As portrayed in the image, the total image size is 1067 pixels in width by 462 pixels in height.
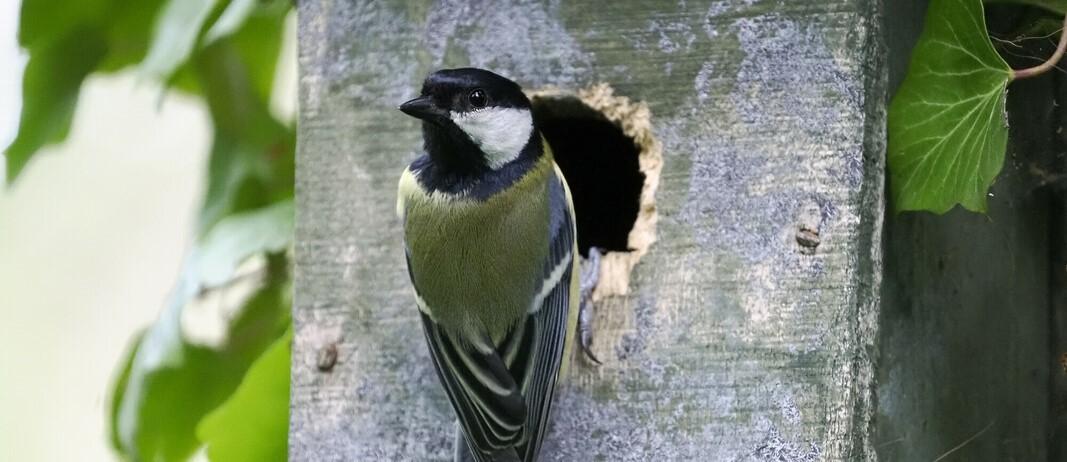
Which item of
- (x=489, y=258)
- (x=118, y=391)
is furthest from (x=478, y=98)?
(x=118, y=391)

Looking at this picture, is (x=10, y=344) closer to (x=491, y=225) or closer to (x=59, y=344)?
(x=59, y=344)

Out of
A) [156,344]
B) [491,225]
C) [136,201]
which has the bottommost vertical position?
[136,201]

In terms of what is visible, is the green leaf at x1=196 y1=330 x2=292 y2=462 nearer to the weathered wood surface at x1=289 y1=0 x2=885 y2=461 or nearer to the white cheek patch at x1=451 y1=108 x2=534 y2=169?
the weathered wood surface at x1=289 y1=0 x2=885 y2=461

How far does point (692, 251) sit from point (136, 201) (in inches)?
84.9

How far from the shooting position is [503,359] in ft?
5.44

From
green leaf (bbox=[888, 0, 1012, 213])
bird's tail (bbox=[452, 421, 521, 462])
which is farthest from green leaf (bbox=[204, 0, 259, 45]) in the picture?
green leaf (bbox=[888, 0, 1012, 213])

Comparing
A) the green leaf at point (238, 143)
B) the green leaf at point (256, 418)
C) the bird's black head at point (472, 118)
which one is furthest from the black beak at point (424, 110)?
the green leaf at point (238, 143)

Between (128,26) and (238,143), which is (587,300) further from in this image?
(128,26)

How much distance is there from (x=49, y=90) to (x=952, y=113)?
1.21 m

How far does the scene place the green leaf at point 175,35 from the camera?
1.84 metres

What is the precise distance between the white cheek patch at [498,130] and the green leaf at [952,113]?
0.46m

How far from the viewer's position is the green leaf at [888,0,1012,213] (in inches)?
62.5

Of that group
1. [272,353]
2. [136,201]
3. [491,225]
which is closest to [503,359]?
[491,225]

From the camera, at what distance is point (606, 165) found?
2.26 m
